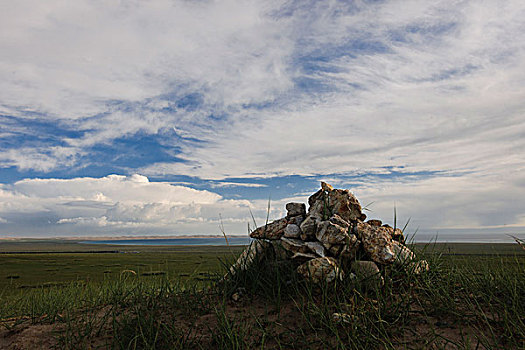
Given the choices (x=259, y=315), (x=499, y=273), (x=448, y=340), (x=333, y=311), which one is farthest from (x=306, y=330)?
(x=499, y=273)

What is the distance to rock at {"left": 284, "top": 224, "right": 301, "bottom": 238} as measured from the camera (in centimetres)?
594

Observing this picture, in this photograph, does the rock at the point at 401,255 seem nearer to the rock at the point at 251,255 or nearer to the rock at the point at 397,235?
the rock at the point at 397,235

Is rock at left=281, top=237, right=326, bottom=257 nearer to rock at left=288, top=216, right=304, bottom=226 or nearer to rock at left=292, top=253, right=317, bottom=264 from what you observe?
rock at left=292, top=253, right=317, bottom=264

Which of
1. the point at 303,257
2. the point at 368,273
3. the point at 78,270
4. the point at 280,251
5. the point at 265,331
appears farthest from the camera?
the point at 78,270

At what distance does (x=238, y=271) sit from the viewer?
19.6 feet

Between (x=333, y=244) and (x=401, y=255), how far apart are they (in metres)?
1.17

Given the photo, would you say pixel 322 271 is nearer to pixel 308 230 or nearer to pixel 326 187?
pixel 308 230

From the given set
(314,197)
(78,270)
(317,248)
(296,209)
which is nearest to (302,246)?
(317,248)

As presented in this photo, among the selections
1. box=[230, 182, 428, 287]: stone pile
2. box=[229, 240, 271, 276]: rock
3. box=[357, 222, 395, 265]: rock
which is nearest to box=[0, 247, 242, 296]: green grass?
box=[229, 240, 271, 276]: rock

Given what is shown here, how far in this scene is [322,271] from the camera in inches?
197

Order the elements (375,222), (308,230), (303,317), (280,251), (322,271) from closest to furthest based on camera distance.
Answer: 1. (303,317)
2. (322,271)
3. (308,230)
4. (280,251)
5. (375,222)

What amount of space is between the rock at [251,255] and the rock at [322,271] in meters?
1.12

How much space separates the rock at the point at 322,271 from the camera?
16.4ft

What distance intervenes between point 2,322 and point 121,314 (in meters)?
2.19
